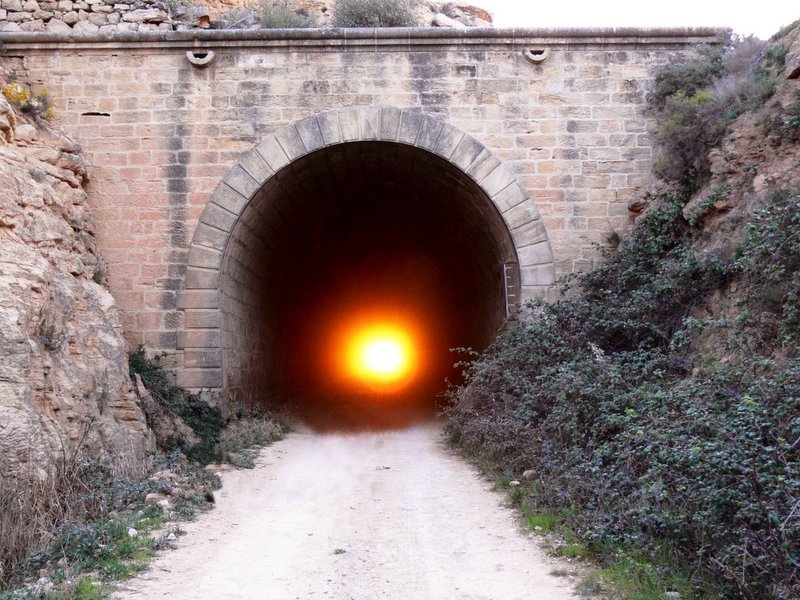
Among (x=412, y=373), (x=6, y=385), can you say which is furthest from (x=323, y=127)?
(x=412, y=373)

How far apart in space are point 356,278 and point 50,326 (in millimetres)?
13693

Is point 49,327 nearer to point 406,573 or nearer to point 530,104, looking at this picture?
point 406,573

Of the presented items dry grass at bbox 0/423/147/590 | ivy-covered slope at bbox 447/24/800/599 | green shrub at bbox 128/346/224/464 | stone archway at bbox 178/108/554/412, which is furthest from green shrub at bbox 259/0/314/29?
dry grass at bbox 0/423/147/590

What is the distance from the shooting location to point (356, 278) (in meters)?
20.0

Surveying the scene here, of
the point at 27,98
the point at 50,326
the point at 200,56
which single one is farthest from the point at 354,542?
the point at 200,56

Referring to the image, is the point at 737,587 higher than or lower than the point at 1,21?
lower

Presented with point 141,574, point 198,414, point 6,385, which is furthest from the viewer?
point 198,414

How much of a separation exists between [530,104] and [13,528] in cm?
819

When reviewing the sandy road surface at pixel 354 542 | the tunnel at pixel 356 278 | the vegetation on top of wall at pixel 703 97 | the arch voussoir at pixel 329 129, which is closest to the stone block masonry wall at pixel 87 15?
the arch voussoir at pixel 329 129

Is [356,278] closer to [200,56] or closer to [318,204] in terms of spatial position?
[318,204]

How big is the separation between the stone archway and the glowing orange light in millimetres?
9129

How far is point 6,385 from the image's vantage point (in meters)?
5.54

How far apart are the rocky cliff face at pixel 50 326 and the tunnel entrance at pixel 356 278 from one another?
219 cm

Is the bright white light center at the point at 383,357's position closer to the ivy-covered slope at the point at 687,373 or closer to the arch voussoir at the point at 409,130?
the arch voussoir at the point at 409,130
